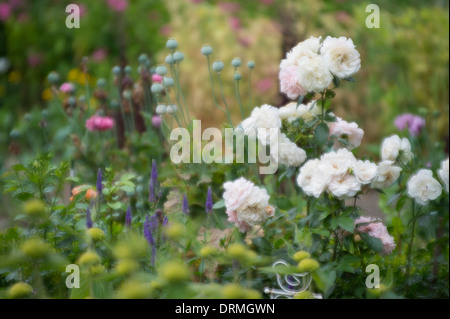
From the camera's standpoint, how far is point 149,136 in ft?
8.54

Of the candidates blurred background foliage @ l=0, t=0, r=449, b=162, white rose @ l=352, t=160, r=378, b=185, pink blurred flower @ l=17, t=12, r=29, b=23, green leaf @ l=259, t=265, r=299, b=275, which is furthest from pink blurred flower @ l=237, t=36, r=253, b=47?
green leaf @ l=259, t=265, r=299, b=275

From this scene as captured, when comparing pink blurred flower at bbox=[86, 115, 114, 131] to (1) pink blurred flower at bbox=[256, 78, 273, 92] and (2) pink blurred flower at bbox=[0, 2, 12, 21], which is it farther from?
(2) pink blurred flower at bbox=[0, 2, 12, 21]

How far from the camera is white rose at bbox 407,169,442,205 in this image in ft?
5.34

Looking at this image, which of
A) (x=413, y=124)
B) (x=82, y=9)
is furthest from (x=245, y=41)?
(x=82, y=9)

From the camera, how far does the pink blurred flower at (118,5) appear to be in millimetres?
5832

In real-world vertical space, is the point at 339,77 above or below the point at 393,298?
above

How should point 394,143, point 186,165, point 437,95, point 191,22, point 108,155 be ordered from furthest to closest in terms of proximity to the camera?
point 191,22 → point 437,95 → point 108,155 → point 186,165 → point 394,143

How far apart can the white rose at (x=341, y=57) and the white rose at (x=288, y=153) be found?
0.22 m

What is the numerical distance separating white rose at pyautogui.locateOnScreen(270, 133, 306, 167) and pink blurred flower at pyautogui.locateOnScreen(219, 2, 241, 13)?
3.87 meters

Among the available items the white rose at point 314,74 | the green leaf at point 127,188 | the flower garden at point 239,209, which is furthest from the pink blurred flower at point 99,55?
the white rose at point 314,74

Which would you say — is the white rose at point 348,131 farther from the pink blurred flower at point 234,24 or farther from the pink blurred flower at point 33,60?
the pink blurred flower at point 33,60
